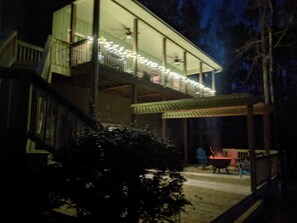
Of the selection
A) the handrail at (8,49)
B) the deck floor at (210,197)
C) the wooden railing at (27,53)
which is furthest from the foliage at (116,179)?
the wooden railing at (27,53)

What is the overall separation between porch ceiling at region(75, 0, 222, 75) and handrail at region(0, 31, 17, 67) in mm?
3357

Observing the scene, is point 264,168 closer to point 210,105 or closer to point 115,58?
point 210,105

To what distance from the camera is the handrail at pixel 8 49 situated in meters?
7.07

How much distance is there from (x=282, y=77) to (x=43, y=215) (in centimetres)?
2623

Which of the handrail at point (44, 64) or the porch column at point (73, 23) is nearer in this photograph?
the handrail at point (44, 64)

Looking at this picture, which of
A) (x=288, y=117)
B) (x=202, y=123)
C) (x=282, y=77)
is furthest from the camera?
(x=282, y=77)

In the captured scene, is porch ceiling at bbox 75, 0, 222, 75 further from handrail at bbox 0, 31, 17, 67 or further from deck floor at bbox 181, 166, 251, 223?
deck floor at bbox 181, 166, 251, 223

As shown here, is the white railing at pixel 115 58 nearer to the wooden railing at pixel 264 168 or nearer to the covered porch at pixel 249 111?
the covered porch at pixel 249 111

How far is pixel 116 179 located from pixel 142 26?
10903mm

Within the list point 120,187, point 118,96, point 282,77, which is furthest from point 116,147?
point 282,77

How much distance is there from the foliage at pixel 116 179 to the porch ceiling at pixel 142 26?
8.29 m

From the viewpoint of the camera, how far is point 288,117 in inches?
635

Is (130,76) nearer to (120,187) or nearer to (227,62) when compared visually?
(120,187)

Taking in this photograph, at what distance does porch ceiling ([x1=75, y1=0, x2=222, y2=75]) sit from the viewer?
10.9 m
